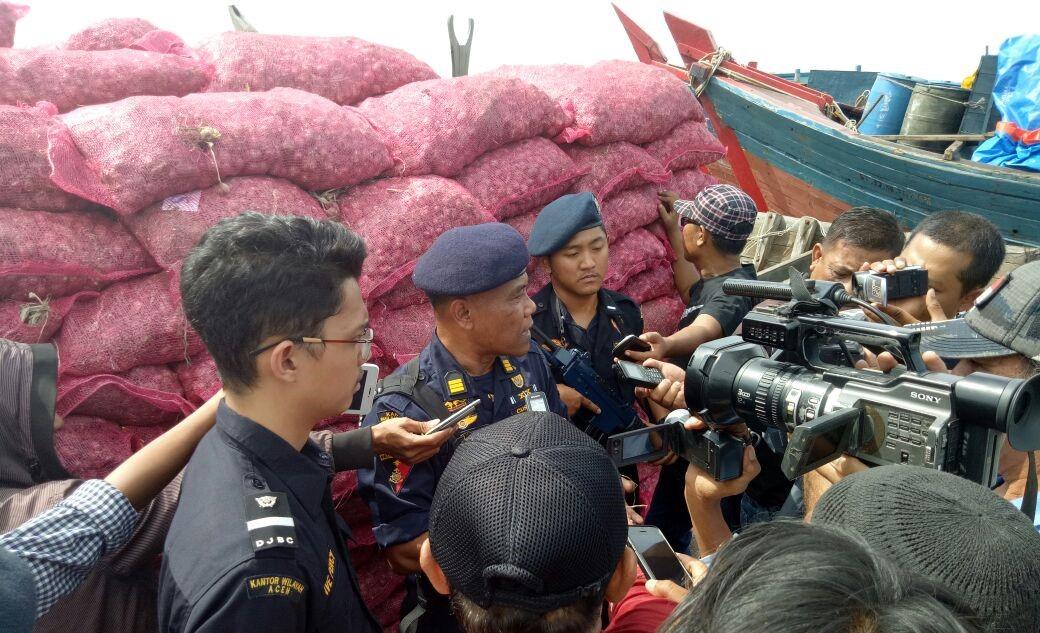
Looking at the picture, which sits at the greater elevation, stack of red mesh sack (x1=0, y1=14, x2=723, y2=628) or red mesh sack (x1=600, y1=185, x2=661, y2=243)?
stack of red mesh sack (x1=0, y1=14, x2=723, y2=628)

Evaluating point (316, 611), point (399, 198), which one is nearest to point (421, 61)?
point (399, 198)

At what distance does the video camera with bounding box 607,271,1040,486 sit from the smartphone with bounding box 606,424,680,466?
0.14 m

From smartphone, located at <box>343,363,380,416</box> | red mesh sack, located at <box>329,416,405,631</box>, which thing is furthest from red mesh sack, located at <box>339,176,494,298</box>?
red mesh sack, located at <box>329,416,405,631</box>

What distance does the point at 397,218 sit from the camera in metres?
2.28

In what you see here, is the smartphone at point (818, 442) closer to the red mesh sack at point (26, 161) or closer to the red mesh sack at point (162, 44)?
the red mesh sack at point (26, 161)

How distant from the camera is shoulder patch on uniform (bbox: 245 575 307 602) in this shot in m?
1.08

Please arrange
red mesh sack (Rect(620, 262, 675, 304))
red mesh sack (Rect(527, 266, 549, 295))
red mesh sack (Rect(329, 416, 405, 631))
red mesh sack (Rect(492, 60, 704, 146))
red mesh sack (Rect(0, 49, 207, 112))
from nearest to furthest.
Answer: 1. red mesh sack (Rect(0, 49, 207, 112))
2. red mesh sack (Rect(329, 416, 405, 631))
3. red mesh sack (Rect(527, 266, 549, 295))
4. red mesh sack (Rect(492, 60, 704, 146))
5. red mesh sack (Rect(620, 262, 675, 304))

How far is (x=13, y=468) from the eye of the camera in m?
1.43

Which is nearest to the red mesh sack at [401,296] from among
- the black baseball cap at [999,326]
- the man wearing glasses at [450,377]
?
the man wearing glasses at [450,377]

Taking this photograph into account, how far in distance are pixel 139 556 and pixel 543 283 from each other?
5.90 feet

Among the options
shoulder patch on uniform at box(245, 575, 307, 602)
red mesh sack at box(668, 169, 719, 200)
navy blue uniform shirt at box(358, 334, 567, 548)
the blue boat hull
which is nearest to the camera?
shoulder patch on uniform at box(245, 575, 307, 602)

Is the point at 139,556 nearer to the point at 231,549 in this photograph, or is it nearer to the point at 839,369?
the point at 231,549

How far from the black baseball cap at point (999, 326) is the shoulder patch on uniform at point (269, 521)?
1612 mm

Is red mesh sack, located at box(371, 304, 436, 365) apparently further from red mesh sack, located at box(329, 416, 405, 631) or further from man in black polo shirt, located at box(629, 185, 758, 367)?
man in black polo shirt, located at box(629, 185, 758, 367)
